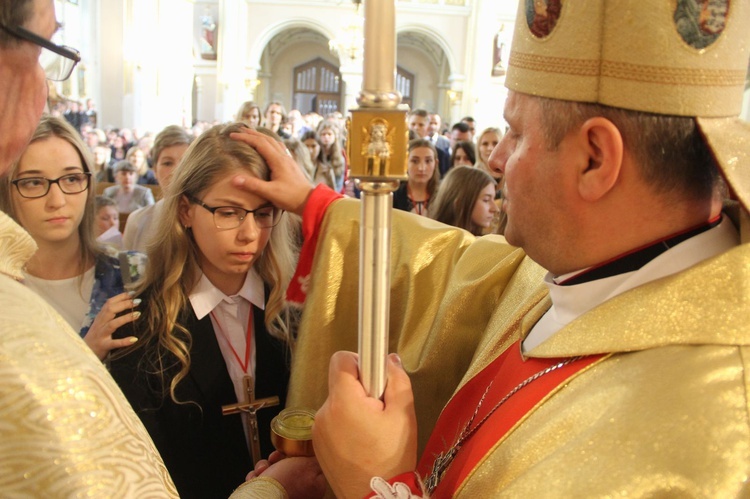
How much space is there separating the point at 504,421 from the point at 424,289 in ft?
Result: 2.05

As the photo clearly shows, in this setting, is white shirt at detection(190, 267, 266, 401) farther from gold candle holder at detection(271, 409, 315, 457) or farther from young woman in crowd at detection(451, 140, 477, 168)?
young woman in crowd at detection(451, 140, 477, 168)

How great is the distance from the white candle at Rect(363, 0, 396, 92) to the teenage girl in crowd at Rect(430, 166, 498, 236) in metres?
3.04

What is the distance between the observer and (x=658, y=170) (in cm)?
96

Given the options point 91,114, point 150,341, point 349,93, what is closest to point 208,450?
point 150,341

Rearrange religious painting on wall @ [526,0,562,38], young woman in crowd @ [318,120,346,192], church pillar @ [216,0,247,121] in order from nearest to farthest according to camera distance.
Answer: religious painting on wall @ [526,0,562,38] < young woman in crowd @ [318,120,346,192] < church pillar @ [216,0,247,121]

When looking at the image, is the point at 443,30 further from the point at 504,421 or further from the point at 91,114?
the point at 504,421

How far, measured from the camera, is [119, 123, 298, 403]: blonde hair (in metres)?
1.69

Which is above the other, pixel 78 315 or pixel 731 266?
pixel 731 266

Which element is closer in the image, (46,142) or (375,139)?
(375,139)

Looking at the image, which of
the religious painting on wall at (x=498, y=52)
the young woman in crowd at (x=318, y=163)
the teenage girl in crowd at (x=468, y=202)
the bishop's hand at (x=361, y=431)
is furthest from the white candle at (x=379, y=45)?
the religious painting on wall at (x=498, y=52)

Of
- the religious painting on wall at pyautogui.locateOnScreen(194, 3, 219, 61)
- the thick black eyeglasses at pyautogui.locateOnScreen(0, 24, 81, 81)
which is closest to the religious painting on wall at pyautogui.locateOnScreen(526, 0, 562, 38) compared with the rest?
the thick black eyeglasses at pyautogui.locateOnScreen(0, 24, 81, 81)

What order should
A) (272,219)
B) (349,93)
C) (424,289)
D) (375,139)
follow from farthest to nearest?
(349,93) < (272,219) < (424,289) < (375,139)

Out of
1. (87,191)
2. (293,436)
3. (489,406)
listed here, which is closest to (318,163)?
(87,191)

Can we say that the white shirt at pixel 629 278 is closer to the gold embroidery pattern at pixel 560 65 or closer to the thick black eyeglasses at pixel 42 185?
the gold embroidery pattern at pixel 560 65
